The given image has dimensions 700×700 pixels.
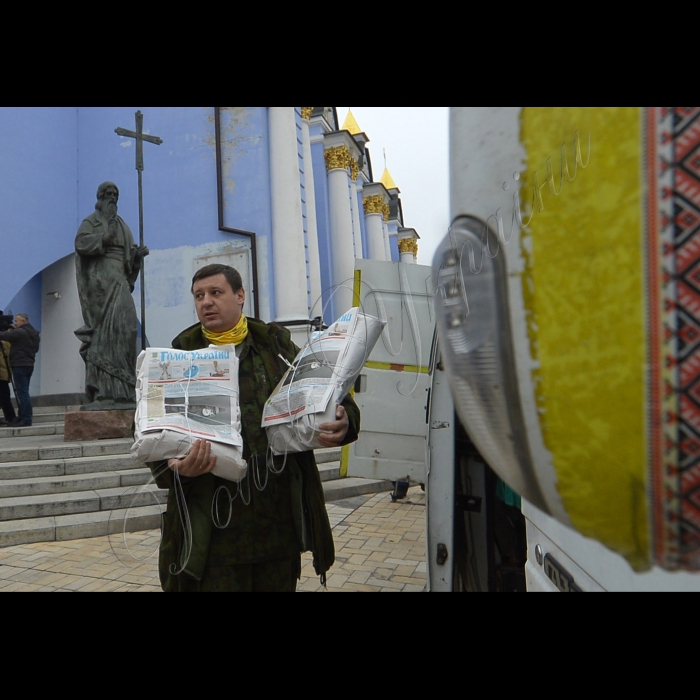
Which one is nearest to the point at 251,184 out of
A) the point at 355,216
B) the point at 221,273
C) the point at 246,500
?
the point at 355,216

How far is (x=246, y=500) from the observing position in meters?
1.67

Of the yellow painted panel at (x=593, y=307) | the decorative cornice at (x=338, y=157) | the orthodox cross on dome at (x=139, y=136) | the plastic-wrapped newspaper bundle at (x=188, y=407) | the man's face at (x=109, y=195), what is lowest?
the plastic-wrapped newspaper bundle at (x=188, y=407)

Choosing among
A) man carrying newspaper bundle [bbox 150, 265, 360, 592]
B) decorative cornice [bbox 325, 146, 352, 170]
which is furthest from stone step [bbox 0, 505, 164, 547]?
decorative cornice [bbox 325, 146, 352, 170]

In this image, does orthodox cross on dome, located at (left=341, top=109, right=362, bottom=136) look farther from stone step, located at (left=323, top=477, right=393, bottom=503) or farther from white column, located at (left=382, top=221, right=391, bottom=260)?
stone step, located at (left=323, top=477, right=393, bottom=503)

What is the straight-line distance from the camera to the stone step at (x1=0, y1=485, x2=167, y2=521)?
4.46 m

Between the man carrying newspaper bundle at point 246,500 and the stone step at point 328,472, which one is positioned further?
the stone step at point 328,472

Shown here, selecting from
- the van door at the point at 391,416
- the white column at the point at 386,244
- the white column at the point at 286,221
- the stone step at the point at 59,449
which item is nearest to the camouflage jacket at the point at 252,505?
the van door at the point at 391,416

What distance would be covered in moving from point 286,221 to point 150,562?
24.9 feet

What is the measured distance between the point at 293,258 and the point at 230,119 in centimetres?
324

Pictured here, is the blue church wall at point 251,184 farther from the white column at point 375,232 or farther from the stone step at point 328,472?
the white column at point 375,232

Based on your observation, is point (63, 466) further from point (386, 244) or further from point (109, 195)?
point (386, 244)

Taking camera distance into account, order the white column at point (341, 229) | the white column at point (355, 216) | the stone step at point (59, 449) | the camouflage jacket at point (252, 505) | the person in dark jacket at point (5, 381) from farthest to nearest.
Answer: the white column at point (355, 216) < the white column at point (341, 229) < the person in dark jacket at point (5, 381) < the stone step at point (59, 449) < the camouflage jacket at point (252, 505)

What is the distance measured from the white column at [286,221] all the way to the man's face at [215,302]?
8121 millimetres

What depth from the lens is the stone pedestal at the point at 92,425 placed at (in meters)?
6.14
